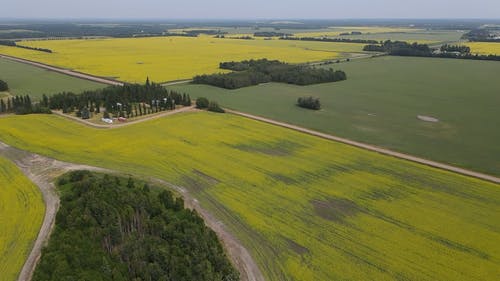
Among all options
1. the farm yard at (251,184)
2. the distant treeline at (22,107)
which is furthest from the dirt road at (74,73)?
the distant treeline at (22,107)

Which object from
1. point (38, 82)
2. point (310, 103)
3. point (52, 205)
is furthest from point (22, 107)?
point (310, 103)

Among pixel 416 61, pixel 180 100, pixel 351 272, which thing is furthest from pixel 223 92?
pixel 416 61

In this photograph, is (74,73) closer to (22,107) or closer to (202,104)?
(22,107)

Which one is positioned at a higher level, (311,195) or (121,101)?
(121,101)

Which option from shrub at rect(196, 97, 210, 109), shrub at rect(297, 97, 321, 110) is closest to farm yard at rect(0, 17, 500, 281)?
shrub at rect(297, 97, 321, 110)

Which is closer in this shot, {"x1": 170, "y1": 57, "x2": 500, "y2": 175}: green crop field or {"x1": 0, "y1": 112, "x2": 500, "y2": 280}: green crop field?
{"x1": 0, "y1": 112, "x2": 500, "y2": 280}: green crop field

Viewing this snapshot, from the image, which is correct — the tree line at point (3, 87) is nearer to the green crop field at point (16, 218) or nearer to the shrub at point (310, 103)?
the green crop field at point (16, 218)

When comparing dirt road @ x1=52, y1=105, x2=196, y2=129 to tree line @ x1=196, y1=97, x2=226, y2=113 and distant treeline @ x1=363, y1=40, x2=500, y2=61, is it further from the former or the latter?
distant treeline @ x1=363, y1=40, x2=500, y2=61
